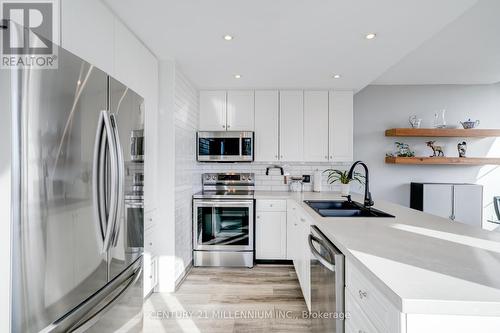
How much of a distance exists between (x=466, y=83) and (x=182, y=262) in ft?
15.4

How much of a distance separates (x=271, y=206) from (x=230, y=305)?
1.28 metres

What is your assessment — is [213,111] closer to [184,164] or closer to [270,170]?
[184,164]

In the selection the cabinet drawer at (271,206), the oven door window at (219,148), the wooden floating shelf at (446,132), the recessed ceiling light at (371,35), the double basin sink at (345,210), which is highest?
the recessed ceiling light at (371,35)

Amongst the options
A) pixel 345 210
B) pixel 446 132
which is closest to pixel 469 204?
pixel 446 132

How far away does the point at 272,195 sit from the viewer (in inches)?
131

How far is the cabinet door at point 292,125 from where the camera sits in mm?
3529

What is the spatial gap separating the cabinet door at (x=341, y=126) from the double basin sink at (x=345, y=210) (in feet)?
3.72

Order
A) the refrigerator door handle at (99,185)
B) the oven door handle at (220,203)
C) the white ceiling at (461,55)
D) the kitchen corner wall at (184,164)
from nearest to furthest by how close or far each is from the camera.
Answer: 1. the refrigerator door handle at (99,185)
2. the white ceiling at (461,55)
3. the kitchen corner wall at (184,164)
4. the oven door handle at (220,203)

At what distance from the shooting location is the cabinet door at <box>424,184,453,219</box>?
348 centimetres

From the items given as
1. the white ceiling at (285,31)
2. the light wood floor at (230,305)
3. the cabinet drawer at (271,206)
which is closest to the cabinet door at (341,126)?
the white ceiling at (285,31)

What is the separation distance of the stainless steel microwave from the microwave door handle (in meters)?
2.27

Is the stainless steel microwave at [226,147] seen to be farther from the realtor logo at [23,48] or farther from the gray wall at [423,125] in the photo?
the realtor logo at [23,48]

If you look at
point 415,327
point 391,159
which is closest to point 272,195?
point 391,159

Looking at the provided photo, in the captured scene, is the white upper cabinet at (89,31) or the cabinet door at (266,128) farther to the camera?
the cabinet door at (266,128)
